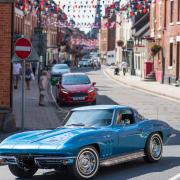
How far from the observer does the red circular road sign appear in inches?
623

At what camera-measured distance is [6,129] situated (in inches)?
679

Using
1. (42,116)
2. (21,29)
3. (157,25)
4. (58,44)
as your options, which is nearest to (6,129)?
(42,116)

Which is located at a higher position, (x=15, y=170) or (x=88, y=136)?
(x=88, y=136)

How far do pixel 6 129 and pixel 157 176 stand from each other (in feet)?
24.3

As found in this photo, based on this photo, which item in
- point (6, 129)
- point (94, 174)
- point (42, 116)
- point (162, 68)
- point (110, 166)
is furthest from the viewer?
point (162, 68)

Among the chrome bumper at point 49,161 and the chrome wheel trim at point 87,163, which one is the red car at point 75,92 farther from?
the chrome bumper at point 49,161

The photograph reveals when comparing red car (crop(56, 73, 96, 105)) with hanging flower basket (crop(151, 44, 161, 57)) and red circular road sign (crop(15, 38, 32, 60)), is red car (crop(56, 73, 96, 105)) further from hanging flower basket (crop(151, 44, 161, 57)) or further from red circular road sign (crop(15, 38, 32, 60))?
hanging flower basket (crop(151, 44, 161, 57))

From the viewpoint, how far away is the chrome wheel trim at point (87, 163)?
10.2 m

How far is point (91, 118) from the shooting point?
1162 cm

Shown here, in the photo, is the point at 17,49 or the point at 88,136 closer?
the point at 88,136

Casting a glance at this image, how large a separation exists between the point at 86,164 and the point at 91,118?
1419mm

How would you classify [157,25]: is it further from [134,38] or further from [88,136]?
[88,136]

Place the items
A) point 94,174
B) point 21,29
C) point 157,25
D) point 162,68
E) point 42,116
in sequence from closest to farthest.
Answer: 1. point 94,174
2. point 42,116
3. point 162,68
4. point 157,25
5. point 21,29

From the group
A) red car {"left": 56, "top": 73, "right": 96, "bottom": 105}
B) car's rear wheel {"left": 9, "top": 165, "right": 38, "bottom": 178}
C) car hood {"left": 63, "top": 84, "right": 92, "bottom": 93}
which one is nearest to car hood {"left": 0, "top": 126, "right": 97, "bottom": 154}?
car's rear wheel {"left": 9, "top": 165, "right": 38, "bottom": 178}
